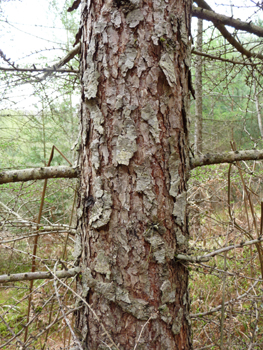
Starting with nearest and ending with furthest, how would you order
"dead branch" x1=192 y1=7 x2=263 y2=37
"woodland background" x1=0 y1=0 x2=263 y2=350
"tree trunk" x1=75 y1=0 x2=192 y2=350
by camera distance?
"tree trunk" x1=75 y1=0 x2=192 y2=350
"woodland background" x1=0 y1=0 x2=263 y2=350
"dead branch" x1=192 y1=7 x2=263 y2=37

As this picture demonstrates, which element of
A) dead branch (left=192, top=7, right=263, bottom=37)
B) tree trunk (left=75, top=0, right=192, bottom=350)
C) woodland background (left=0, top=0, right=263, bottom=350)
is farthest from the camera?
dead branch (left=192, top=7, right=263, bottom=37)

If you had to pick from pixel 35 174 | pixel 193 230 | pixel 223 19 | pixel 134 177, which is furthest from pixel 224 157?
pixel 193 230

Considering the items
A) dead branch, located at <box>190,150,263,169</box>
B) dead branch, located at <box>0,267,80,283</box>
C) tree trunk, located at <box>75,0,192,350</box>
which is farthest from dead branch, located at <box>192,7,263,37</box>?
dead branch, located at <box>0,267,80,283</box>

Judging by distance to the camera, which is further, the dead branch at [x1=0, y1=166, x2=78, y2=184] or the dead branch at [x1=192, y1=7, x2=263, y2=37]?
the dead branch at [x1=192, y1=7, x2=263, y2=37]

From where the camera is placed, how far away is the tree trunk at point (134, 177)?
1.00m

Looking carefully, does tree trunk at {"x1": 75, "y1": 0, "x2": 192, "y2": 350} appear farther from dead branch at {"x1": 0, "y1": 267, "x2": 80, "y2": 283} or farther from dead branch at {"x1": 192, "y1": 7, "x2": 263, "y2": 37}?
dead branch at {"x1": 192, "y1": 7, "x2": 263, "y2": 37}

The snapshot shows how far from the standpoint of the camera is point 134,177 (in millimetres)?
1013

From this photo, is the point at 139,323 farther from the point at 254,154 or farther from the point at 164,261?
the point at 254,154

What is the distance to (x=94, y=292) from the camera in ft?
3.46

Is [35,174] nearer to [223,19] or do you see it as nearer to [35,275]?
[35,275]

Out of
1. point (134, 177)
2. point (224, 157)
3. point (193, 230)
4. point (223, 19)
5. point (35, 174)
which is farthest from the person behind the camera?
point (193, 230)

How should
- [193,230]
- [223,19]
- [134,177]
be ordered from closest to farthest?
[134,177] < [223,19] < [193,230]

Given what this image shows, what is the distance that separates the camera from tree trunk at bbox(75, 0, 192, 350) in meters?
1.00

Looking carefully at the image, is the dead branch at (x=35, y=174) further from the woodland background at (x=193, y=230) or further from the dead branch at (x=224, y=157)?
the dead branch at (x=224, y=157)
